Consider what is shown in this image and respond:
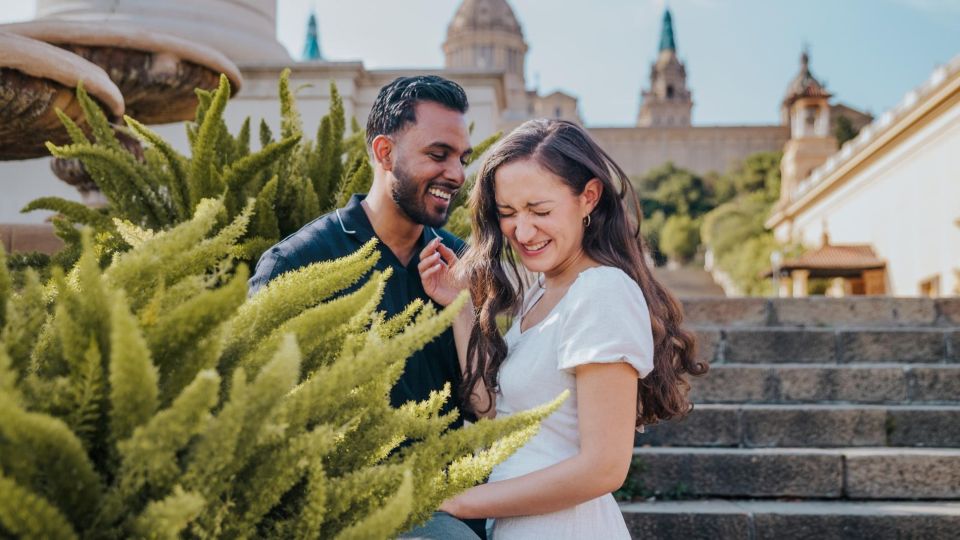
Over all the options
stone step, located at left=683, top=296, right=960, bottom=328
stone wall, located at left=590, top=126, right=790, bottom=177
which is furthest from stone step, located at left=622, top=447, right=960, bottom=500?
stone wall, located at left=590, top=126, right=790, bottom=177

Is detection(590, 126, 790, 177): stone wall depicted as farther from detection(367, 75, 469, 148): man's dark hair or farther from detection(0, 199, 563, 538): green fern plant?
detection(0, 199, 563, 538): green fern plant

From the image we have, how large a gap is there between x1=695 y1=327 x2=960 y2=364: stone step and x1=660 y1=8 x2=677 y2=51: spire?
338ft

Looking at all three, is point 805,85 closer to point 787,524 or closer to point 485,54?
point 485,54

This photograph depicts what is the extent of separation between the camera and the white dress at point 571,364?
1754mm

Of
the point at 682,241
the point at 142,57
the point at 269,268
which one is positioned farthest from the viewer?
the point at 682,241

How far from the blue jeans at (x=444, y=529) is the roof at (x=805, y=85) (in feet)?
144

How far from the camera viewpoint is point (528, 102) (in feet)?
291

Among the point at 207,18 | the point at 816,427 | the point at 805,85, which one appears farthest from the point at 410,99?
the point at 805,85

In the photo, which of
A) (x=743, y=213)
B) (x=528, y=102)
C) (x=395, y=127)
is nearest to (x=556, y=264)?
(x=395, y=127)

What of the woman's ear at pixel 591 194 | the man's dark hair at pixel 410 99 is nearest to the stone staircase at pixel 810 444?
the man's dark hair at pixel 410 99

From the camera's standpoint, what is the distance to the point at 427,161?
271 centimetres

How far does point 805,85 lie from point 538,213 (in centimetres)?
5113

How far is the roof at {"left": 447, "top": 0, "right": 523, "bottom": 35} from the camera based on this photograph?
90.8 metres

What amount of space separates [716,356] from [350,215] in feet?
12.5
